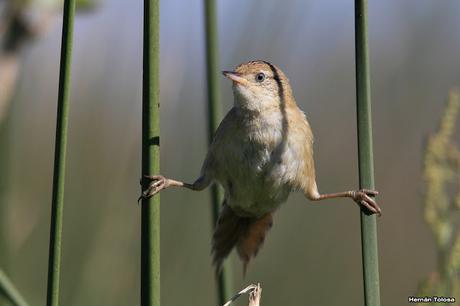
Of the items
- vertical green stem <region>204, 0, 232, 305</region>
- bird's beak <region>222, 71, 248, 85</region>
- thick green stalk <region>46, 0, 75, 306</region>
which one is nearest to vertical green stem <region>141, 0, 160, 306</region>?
thick green stalk <region>46, 0, 75, 306</region>

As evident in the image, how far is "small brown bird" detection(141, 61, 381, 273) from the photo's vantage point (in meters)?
3.12

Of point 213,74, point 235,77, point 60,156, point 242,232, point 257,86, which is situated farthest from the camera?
point 242,232

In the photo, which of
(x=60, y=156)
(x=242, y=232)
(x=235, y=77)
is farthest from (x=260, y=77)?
(x=60, y=156)

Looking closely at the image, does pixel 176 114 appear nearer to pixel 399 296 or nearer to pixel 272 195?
pixel 272 195

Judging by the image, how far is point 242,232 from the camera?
3.62 metres

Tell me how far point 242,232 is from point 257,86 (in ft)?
2.80

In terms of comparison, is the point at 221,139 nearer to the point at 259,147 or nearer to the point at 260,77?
the point at 259,147

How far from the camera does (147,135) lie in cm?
186

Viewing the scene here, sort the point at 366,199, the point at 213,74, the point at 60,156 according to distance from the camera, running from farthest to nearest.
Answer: the point at 213,74 < the point at 366,199 < the point at 60,156

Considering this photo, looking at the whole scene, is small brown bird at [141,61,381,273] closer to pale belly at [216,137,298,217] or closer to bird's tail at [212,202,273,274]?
pale belly at [216,137,298,217]

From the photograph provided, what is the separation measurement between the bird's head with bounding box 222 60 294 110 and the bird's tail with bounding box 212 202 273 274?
0.63m

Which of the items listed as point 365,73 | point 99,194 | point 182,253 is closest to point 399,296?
point 182,253

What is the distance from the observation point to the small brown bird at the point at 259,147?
10.2ft

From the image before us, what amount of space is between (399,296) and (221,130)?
247 centimetres
